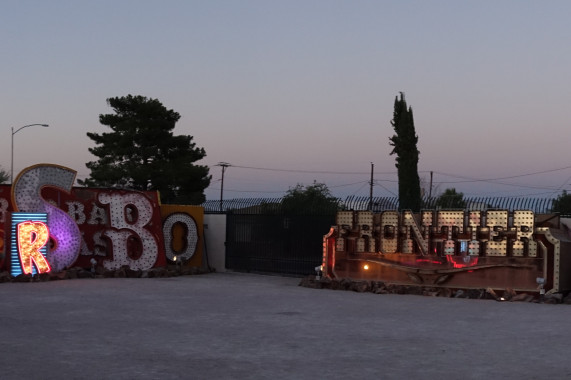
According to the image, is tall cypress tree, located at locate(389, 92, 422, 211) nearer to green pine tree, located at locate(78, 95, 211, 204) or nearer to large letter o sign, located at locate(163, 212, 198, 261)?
large letter o sign, located at locate(163, 212, 198, 261)

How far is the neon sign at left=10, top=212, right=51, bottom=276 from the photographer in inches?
996

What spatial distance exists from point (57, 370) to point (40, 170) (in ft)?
60.6

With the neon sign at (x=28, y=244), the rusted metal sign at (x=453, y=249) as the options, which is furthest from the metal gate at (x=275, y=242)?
the neon sign at (x=28, y=244)

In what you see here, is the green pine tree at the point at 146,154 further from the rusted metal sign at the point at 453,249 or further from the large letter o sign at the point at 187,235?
the rusted metal sign at the point at 453,249

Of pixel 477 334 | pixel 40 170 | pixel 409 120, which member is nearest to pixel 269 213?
pixel 40 170

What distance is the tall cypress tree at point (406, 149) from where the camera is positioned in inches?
1492

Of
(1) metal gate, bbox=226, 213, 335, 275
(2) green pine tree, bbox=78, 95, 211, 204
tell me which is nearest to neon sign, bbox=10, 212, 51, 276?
(1) metal gate, bbox=226, 213, 335, 275

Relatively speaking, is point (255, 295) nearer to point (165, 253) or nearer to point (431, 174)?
point (165, 253)

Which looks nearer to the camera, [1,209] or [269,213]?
[1,209]

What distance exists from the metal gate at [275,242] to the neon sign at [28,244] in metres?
8.66

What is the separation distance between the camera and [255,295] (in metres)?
21.4

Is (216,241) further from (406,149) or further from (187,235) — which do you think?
(406,149)

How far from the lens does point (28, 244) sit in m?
25.5

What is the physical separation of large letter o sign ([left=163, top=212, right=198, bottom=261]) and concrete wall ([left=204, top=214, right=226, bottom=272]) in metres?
1.30
